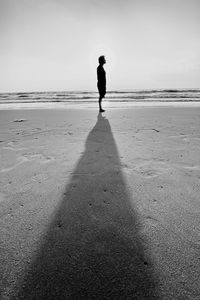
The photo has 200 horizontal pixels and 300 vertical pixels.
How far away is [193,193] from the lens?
2.20 m

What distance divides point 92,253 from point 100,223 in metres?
0.33

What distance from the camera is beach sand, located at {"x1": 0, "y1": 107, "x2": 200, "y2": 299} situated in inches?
48.8

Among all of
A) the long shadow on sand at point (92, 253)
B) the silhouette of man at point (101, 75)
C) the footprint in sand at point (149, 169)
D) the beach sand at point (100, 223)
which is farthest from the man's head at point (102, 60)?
the long shadow on sand at point (92, 253)

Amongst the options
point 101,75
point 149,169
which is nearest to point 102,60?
point 101,75

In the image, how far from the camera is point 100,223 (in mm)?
1770

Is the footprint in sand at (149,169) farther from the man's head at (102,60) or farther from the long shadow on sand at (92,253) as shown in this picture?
the man's head at (102,60)

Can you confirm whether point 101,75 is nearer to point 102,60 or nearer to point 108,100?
point 102,60

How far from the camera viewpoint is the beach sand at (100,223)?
1238 mm

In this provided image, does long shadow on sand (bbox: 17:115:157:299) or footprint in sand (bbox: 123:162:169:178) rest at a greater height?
footprint in sand (bbox: 123:162:169:178)

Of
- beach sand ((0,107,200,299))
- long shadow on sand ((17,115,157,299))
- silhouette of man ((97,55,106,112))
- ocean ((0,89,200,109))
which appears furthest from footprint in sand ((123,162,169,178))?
ocean ((0,89,200,109))

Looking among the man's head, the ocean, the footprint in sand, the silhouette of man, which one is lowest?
the footprint in sand

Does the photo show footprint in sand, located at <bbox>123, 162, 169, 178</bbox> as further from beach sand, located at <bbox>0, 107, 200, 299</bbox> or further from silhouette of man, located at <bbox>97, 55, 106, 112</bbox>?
silhouette of man, located at <bbox>97, 55, 106, 112</bbox>

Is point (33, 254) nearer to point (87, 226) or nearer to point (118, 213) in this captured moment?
point (87, 226)

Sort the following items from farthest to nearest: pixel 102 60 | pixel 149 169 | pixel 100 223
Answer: pixel 102 60
pixel 149 169
pixel 100 223
